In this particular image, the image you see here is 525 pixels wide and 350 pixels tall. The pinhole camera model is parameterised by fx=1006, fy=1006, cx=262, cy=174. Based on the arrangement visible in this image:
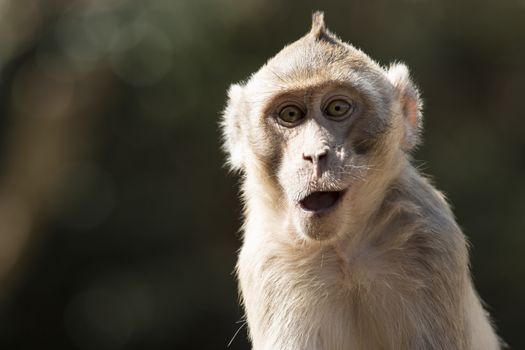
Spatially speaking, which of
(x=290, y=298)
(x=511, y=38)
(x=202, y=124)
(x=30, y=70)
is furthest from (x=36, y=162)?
(x=290, y=298)

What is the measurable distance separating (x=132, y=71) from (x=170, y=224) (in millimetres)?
2358

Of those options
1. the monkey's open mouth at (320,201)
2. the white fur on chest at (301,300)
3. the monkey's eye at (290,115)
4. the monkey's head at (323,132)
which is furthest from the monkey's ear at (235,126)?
the monkey's open mouth at (320,201)

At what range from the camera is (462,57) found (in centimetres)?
1520

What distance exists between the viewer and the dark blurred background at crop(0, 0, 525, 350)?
1465 cm

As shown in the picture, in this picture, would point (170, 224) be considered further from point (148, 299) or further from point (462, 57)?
point (462, 57)

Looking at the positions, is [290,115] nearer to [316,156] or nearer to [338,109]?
[338,109]

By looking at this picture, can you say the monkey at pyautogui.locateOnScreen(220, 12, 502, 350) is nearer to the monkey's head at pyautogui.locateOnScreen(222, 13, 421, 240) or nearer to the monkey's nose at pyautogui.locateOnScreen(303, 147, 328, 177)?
the monkey's head at pyautogui.locateOnScreen(222, 13, 421, 240)

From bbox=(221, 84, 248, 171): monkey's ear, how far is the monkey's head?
5 centimetres

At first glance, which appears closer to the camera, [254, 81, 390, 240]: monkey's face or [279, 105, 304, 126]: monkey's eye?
[254, 81, 390, 240]: monkey's face

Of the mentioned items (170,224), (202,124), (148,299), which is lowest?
(148,299)

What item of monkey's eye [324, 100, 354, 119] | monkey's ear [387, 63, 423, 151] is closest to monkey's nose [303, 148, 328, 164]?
monkey's eye [324, 100, 354, 119]

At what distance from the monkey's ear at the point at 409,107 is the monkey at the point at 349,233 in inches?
0.6

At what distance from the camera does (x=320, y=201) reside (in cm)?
656

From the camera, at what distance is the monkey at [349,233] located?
689cm
